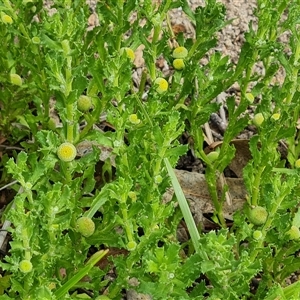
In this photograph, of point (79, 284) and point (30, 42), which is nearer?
point (79, 284)

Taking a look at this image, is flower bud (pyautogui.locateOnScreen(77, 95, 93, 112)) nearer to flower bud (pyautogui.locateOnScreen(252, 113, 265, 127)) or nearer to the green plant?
the green plant

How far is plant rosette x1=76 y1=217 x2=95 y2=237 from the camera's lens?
6.47ft

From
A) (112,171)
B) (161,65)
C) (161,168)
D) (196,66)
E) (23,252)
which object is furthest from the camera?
(161,65)

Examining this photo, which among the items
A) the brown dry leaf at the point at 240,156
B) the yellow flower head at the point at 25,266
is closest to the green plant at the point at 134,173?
the yellow flower head at the point at 25,266

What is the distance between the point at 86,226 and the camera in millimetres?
1971

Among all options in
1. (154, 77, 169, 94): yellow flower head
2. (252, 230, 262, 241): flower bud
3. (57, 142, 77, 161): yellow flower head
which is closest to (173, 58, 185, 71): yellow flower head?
(154, 77, 169, 94): yellow flower head

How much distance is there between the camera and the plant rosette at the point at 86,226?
6.47 ft

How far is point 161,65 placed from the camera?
317 centimetres

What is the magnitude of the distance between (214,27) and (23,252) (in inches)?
38.8

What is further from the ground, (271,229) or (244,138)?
(271,229)

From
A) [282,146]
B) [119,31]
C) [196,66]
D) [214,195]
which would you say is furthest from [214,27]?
[282,146]

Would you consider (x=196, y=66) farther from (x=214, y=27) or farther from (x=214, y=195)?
(x=214, y=195)

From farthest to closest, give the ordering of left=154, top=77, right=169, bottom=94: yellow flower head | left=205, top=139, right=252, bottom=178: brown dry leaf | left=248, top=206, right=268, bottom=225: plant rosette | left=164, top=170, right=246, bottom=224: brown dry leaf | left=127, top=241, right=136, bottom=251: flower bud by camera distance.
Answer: left=205, top=139, right=252, bottom=178: brown dry leaf → left=164, top=170, right=246, bottom=224: brown dry leaf → left=154, top=77, right=169, bottom=94: yellow flower head → left=248, top=206, right=268, bottom=225: plant rosette → left=127, top=241, right=136, bottom=251: flower bud

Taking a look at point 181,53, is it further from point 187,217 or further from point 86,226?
point 86,226
